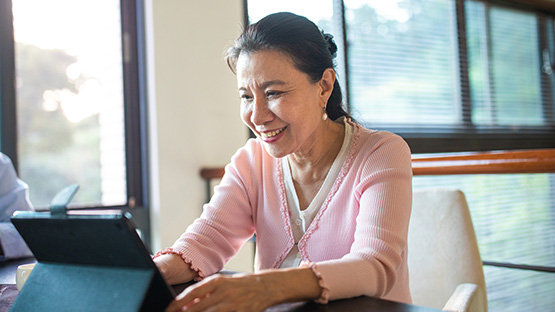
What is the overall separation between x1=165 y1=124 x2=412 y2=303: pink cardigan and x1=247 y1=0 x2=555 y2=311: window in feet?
6.08

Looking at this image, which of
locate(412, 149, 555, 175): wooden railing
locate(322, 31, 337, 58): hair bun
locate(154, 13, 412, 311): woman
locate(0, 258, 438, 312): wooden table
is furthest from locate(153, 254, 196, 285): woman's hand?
locate(412, 149, 555, 175): wooden railing

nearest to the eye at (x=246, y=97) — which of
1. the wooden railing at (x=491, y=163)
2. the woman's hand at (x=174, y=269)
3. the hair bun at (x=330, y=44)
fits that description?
the hair bun at (x=330, y=44)

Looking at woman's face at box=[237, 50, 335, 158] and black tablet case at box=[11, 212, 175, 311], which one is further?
woman's face at box=[237, 50, 335, 158]

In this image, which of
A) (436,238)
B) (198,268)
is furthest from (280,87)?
(436,238)

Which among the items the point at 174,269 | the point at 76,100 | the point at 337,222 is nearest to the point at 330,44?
the point at 337,222

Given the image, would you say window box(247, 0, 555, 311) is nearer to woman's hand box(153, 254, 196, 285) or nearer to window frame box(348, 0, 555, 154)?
window frame box(348, 0, 555, 154)

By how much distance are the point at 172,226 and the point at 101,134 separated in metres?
0.58

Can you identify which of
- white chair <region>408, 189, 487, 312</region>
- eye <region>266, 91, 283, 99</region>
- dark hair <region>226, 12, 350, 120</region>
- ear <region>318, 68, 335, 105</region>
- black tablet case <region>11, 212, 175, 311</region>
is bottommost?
white chair <region>408, 189, 487, 312</region>

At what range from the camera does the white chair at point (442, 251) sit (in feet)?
4.49

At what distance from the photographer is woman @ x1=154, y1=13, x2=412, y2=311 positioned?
104 cm

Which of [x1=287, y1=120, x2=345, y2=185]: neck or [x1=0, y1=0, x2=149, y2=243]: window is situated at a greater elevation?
[x1=0, y1=0, x2=149, y2=243]: window

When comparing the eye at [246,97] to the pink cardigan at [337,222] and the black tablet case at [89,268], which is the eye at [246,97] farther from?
the black tablet case at [89,268]

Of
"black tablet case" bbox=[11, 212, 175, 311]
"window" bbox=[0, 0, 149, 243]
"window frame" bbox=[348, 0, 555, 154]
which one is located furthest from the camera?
"window frame" bbox=[348, 0, 555, 154]

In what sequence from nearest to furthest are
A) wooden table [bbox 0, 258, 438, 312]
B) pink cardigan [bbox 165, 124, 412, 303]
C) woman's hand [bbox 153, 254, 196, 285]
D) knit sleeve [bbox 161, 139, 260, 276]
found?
wooden table [bbox 0, 258, 438, 312]
pink cardigan [bbox 165, 124, 412, 303]
woman's hand [bbox 153, 254, 196, 285]
knit sleeve [bbox 161, 139, 260, 276]
